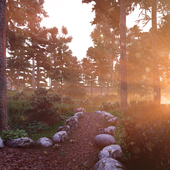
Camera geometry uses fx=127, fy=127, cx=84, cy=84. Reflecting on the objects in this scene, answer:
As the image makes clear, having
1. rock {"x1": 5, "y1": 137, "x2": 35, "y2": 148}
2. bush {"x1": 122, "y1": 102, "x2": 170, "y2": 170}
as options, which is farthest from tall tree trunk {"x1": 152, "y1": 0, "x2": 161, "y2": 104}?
rock {"x1": 5, "y1": 137, "x2": 35, "y2": 148}

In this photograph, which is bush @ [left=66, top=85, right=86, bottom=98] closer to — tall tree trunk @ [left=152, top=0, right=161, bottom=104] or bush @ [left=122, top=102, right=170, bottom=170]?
tall tree trunk @ [left=152, top=0, right=161, bottom=104]

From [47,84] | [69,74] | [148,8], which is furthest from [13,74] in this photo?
[148,8]

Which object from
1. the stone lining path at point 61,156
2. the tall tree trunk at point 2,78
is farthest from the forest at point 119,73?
the stone lining path at point 61,156

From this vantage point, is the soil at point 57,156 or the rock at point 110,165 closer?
the rock at point 110,165

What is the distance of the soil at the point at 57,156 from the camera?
3.48 meters

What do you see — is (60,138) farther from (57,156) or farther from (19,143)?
(19,143)

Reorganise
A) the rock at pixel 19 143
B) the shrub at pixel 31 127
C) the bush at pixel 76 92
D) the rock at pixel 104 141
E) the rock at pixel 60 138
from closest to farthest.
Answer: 1. the rock at pixel 19 143
2. the rock at pixel 104 141
3. the rock at pixel 60 138
4. the shrub at pixel 31 127
5. the bush at pixel 76 92

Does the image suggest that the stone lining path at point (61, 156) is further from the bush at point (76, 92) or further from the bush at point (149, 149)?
the bush at point (76, 92)

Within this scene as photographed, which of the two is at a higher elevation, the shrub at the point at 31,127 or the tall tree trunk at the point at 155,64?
the tall tree trunk at the point at 155,64

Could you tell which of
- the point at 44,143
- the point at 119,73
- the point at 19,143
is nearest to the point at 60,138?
the point at 44,143

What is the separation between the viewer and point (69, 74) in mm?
18438

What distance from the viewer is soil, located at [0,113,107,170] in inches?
137

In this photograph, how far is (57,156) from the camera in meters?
4.54

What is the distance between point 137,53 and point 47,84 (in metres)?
30.8
